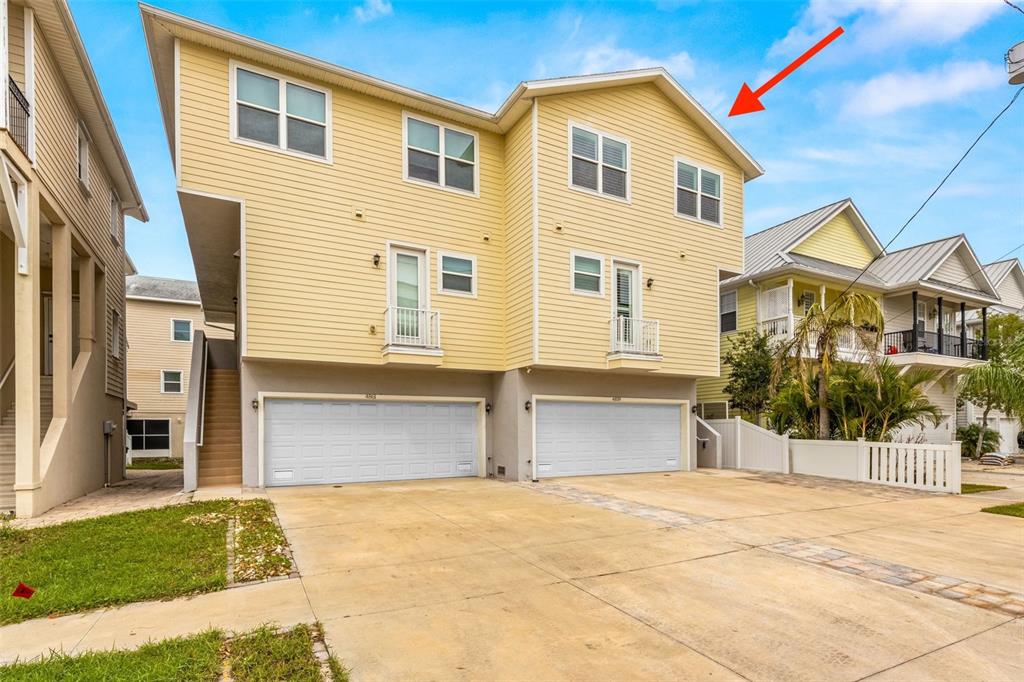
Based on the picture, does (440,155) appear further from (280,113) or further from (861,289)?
(861,289)

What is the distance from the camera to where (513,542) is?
21.5ft

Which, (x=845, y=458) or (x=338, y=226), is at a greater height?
(x=338, y=226)

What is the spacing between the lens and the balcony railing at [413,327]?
1179 cm

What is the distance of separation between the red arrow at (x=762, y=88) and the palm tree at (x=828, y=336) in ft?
18.9

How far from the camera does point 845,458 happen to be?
12.7m

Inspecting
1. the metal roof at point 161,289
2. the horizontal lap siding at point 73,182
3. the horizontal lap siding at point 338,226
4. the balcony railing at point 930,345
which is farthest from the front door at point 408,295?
the metal roof at point 161,289

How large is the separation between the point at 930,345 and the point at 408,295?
68.1 ft

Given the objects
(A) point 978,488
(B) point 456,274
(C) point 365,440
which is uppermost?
(B) point 456,274

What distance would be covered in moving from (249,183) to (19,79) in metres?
3.49

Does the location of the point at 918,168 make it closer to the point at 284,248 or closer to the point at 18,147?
the point at 284,248

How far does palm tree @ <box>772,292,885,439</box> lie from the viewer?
40.9 ft

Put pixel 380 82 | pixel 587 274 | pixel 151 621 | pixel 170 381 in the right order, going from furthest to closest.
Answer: pixel 170 381
pixel 587 274
pixel 380 82
pixel 151 621

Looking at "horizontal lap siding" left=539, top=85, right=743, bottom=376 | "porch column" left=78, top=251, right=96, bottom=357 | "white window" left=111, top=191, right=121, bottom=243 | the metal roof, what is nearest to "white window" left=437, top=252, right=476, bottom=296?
"horizontal lap siding" left=539, top=85, right=743, bottom=376

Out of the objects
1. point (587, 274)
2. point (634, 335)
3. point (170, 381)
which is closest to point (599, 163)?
point (587, 274)
